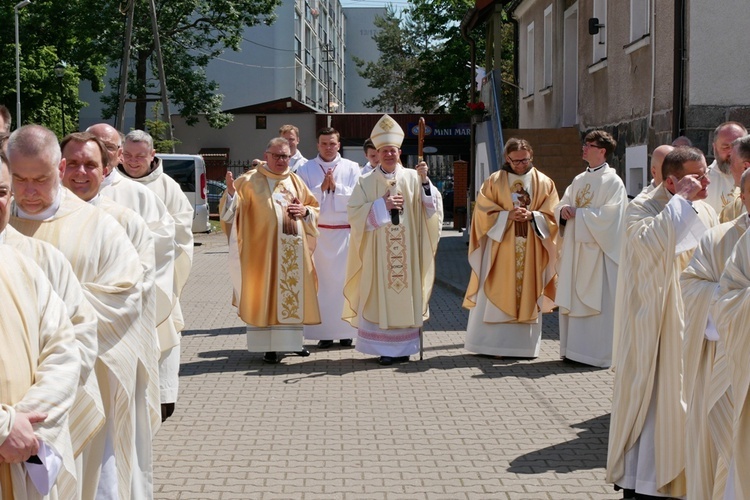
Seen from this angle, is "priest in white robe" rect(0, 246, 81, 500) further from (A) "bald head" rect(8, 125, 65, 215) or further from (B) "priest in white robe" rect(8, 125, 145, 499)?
(B) "priest in white robe" rect(8, 125, 145, 499)

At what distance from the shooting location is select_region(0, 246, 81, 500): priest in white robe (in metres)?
A: 3.54

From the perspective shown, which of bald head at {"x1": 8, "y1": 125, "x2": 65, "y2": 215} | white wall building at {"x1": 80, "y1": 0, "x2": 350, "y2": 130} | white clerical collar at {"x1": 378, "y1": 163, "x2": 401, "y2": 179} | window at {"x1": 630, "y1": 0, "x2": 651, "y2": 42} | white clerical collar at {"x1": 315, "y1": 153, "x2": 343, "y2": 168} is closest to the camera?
bald head at {"x1": 8, "y1": 125, "x2": 65, "y2": 215}

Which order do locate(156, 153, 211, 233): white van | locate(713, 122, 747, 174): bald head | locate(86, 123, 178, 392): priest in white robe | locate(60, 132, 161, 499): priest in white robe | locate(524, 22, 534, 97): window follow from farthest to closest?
locate(156, 153, 211, 233): white van, locate(524, 22, 534, 97): window, locate(713, 122, 747, 174): bald head, locate(86, 123, 178, 392): priest in white robe, locate(60, 132, 161, 499): priest in white robe

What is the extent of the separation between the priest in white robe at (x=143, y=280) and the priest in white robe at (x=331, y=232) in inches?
243

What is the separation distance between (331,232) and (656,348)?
6.35 meters

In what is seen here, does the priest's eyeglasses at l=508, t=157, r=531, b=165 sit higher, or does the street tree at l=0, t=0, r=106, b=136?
the street tree at l=0, t=0, r=106, b=136

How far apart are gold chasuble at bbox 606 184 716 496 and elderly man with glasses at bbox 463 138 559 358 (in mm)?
4635

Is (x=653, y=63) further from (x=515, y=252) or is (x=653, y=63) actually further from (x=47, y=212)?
(x=47, y=212)

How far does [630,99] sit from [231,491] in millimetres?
11883

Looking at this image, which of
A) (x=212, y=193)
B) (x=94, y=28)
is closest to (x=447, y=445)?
(x=212, y=193)

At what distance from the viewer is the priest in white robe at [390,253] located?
1062cm

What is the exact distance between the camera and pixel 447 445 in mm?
7336

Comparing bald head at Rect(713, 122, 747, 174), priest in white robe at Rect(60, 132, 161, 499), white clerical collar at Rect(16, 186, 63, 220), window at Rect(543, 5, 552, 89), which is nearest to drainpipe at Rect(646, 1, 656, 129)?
bald head at Rect(713, 122, 747, 174)

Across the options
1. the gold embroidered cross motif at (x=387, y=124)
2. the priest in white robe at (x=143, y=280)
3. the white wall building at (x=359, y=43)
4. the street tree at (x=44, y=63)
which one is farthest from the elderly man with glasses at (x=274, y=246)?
the white wall building at (x=359, y=43)
